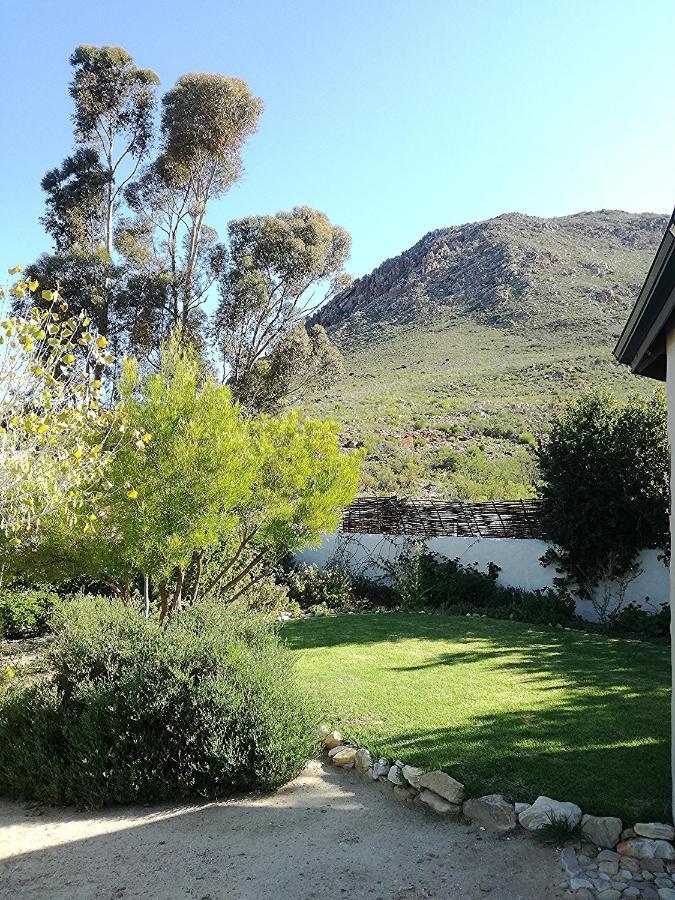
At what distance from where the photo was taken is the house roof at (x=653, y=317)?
A: 156 inches

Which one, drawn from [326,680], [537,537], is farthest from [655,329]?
[537,537]

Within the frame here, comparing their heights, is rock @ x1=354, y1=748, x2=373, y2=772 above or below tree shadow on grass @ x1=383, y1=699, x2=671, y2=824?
below

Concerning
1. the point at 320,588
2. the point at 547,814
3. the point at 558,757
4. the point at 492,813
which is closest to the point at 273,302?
the point at 320,588

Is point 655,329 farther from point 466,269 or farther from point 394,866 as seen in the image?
point 466,269

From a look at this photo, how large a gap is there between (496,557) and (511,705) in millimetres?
6487

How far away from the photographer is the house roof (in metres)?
3.96

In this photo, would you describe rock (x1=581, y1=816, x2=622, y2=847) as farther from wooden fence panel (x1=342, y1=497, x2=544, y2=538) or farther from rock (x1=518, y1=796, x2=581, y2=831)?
wooden fence panel (x1=342, y1=497, x2=544, y2=538)

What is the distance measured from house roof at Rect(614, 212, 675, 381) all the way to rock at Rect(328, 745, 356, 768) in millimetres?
3951

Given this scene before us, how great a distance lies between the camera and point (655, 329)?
178 inches

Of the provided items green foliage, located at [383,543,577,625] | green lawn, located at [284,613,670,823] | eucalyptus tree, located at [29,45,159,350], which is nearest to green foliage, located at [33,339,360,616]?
green lawn, located at [284,613,670,823]

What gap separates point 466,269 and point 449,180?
33016 millimetres

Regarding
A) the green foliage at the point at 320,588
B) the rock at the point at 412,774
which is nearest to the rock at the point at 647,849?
the rock at the point at 412,774

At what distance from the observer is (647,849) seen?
3.94 meters

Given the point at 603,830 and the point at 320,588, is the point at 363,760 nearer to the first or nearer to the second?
the point at 603,830
